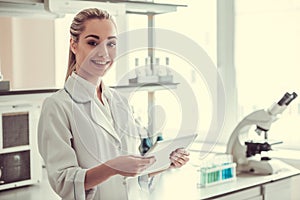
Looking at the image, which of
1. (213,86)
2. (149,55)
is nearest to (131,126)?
(213,86)

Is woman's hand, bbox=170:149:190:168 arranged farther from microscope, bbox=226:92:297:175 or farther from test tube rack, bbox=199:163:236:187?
microscope, bbox=226:92:297:175

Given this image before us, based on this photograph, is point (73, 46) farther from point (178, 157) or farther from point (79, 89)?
point (178, 157)

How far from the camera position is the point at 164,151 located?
4.92ft

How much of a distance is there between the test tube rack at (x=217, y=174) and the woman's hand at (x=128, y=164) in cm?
89

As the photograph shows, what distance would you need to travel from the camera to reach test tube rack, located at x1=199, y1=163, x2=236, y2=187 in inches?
88.8

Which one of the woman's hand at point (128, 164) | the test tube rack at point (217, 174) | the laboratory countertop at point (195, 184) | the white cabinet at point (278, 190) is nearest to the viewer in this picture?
the woman's hand at point (128, 164)

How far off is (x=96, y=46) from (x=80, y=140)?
289mm

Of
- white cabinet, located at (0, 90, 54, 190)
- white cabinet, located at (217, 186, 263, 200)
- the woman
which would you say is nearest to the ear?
the woman

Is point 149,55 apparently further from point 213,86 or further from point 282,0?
point 282,0

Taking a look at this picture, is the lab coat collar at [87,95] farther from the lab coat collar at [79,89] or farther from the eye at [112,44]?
the eye at [112,44]

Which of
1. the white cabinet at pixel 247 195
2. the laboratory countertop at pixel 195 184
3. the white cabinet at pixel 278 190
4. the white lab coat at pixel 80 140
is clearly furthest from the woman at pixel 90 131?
the white cabinet at pixel 278 190

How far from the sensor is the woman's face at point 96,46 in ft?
4.79

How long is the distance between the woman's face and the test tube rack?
978 millimetres

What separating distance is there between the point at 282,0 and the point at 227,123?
0.89 meters
